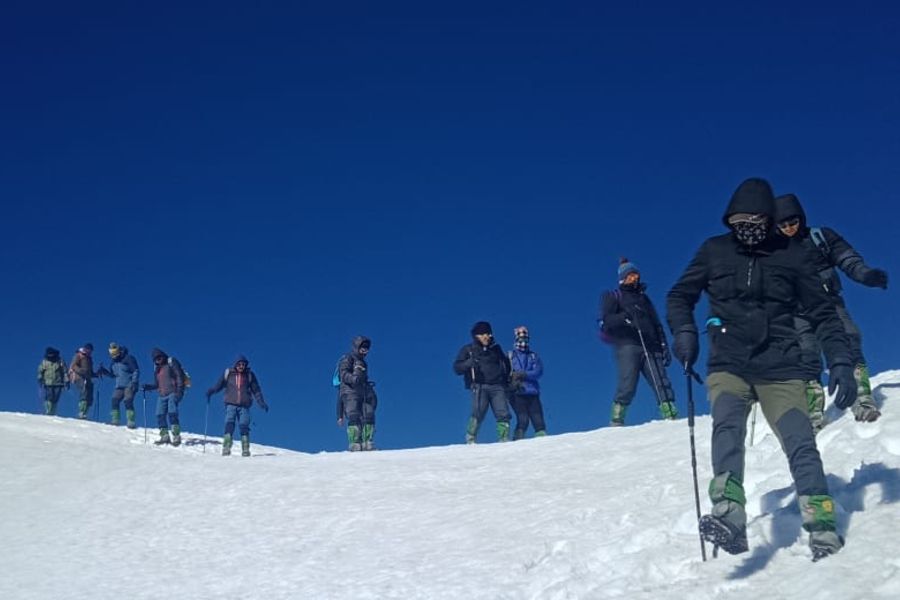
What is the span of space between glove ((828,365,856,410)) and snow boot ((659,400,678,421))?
8642mm

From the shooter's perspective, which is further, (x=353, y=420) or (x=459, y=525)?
(x=353, y=420)

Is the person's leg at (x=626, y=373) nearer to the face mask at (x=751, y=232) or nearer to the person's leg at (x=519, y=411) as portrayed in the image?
the person's leg at (x=519, y=411)

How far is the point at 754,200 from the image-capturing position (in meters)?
5.82

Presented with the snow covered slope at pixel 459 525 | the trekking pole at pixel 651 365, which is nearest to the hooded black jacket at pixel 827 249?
the snow covered slope at pixel 459 525

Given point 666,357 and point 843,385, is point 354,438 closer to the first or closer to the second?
point 666,357

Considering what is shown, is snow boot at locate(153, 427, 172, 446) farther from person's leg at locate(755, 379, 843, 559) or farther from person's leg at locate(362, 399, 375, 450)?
person's leg at locate(755, 379, 843, 559)

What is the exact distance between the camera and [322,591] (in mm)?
7469

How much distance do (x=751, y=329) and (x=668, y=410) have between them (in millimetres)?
8580

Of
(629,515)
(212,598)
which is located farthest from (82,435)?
(629,515)

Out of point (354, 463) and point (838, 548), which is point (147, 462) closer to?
point (354, 463)

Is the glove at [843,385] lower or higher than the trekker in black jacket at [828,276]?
Answer: lower

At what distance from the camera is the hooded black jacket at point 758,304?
5770 mm

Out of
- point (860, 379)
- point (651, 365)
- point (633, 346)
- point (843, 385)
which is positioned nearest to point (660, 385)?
point (651, 365)

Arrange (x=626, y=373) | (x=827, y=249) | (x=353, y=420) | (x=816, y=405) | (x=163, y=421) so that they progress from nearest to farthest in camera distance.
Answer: (x=827, y=249) < (x=816, y=405) < (x=626, y=373) < (x=353, y=420) < (x=163, y=421)
